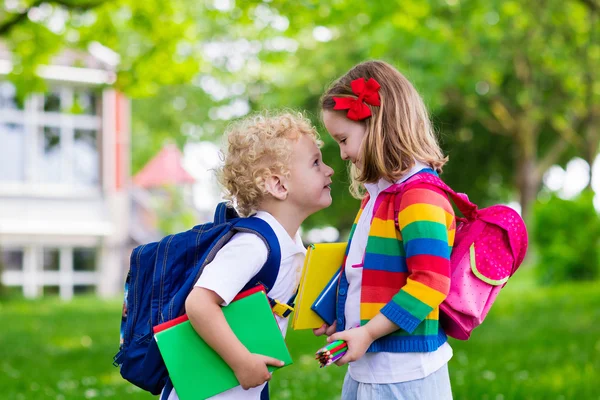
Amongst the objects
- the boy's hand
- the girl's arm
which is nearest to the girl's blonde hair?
the girl's arm

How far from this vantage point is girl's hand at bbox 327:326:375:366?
224 cm

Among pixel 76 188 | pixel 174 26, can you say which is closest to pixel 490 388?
pixel 174 26

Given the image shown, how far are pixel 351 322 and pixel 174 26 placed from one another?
29.3 ft

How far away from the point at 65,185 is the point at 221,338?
883 inches

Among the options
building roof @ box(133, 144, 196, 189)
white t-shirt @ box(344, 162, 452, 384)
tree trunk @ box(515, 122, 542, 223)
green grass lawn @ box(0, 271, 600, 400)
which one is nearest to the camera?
white t-shirt @ box(344, 162, 452, 384)

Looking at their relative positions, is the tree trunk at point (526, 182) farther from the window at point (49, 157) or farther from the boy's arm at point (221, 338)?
the boy's arm at point (221, 338)

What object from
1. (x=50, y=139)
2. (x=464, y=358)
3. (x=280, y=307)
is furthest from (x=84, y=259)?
(x=280, y=307)

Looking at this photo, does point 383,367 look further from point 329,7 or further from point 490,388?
point 329,7

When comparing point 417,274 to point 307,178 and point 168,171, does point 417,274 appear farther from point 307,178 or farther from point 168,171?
point 168,171

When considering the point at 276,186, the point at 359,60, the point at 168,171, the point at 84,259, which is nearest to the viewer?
the point at 276,186

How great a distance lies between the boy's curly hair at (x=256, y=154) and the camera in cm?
254

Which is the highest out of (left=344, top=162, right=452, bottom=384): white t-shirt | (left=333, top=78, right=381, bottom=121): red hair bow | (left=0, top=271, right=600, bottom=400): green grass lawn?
(left=333, top=78, right=381, bottom=121): red hair bow

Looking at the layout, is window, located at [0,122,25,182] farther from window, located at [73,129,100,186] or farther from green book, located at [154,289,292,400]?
green book, located at [154,289,292,400]

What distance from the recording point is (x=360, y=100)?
7.86 ft
